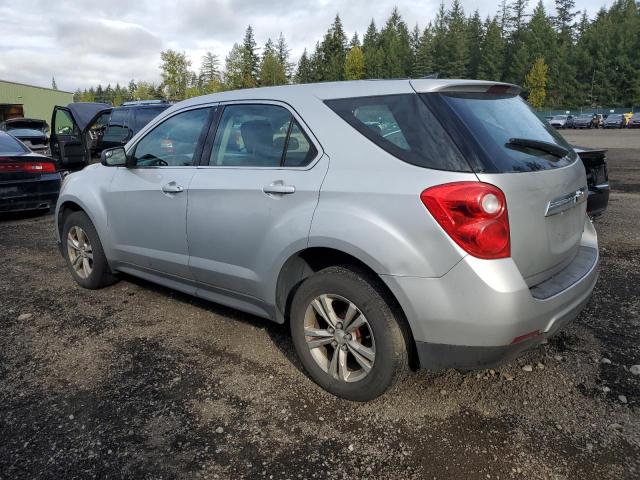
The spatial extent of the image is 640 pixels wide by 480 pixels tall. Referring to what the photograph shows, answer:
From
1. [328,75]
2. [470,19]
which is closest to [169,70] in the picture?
[328,75]

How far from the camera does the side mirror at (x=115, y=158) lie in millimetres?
4070

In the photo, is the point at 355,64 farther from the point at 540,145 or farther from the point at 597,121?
the point at 540,145

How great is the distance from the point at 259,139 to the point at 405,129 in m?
1.06

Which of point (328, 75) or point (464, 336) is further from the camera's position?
point (328, 75)

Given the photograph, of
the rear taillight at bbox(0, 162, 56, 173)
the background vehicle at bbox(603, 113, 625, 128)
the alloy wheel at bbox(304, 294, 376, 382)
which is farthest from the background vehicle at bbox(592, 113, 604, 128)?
the alloy wheel at bbox(304, 294, 376, 382)

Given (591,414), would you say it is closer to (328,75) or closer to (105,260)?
(105,260)

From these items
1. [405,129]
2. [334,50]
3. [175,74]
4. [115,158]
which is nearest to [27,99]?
[175,74]

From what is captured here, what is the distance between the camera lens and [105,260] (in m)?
4.48

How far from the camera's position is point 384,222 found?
2.44 meters

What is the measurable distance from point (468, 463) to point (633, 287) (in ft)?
Answer: 10.1

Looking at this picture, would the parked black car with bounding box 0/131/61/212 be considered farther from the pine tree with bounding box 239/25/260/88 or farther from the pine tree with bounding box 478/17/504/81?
the pine tree with bounding box 478/17/504/81

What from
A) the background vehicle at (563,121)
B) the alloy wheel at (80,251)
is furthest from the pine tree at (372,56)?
the alloy wheel at (80,251)

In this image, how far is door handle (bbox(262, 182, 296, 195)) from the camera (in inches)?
112

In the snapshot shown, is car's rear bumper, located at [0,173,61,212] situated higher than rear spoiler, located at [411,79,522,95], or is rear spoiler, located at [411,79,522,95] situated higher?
rear spoiler, located at [411,79,522,95]
